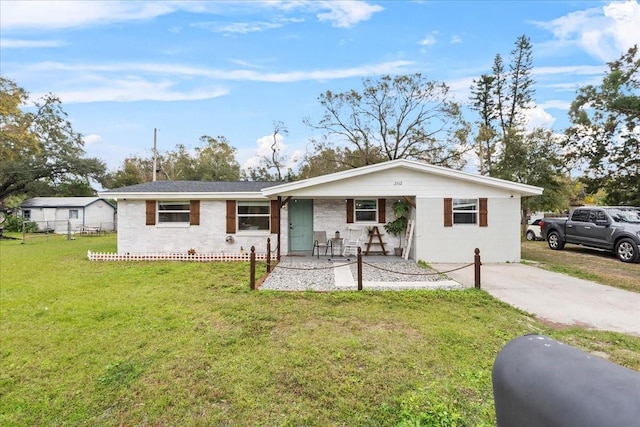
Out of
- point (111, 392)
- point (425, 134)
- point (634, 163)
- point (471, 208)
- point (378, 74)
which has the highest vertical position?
point (378, 74)

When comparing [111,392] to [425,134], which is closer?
[111,392]

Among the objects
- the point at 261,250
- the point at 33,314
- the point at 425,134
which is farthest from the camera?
the point at 425,134

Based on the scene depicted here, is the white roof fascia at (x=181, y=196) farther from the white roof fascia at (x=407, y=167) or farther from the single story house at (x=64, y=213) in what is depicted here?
the single story house at (x=64, y=213)

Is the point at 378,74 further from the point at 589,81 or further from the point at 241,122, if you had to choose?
the point at 589,81

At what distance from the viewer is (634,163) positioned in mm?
17562

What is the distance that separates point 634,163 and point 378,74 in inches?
613

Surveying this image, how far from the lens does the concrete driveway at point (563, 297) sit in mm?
5230

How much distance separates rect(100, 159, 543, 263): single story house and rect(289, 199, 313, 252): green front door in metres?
0.04

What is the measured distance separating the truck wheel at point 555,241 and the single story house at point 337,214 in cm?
389

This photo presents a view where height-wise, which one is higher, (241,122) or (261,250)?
(241,122)

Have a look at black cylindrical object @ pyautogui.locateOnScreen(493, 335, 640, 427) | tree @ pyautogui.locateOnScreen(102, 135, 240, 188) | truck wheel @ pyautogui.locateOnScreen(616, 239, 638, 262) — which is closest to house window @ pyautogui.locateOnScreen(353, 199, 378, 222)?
truck wheel @ pyautogui.locateOnScreen(616, 239, 638, 262)

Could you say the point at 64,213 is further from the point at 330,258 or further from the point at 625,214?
the point at 625,214

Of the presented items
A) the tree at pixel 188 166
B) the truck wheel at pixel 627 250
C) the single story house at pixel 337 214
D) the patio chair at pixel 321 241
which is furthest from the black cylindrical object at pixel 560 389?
the tree at pixel 188 166

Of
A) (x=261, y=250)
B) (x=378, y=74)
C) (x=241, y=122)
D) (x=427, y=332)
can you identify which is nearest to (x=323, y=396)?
(x=427, y=332)
